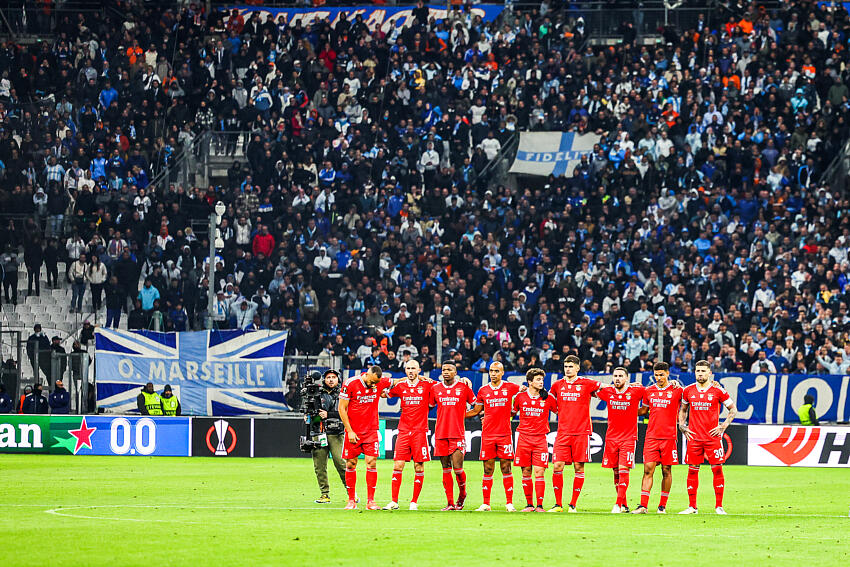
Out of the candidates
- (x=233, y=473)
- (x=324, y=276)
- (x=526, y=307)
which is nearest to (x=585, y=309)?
(x=526, y=307)

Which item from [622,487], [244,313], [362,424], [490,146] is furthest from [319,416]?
[490,146]

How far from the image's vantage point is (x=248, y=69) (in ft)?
143

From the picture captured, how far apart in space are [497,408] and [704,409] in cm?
292

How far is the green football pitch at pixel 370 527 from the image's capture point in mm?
13500

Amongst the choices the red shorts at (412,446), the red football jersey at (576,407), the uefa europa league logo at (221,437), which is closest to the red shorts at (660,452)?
the red football jersey at (576,407)

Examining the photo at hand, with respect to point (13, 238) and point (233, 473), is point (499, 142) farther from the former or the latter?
point (233, 473)

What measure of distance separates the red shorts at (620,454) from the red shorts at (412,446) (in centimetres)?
257

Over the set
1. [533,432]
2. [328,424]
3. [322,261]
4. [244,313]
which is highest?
[322,261]

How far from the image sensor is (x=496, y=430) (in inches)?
763

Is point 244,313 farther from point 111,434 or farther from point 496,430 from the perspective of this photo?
point 496,430

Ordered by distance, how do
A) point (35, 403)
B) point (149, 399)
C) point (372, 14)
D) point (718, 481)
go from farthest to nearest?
1. point (372, 14)
2. point (149, 399)
3. point (35, 403)
4. point (718, 481)

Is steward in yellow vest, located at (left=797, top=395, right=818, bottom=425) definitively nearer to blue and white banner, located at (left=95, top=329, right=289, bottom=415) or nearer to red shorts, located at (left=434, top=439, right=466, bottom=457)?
blue and white banner, located at (left=95, top=329, right=289, bottom=415)

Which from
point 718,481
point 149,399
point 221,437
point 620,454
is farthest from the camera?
point 221,437

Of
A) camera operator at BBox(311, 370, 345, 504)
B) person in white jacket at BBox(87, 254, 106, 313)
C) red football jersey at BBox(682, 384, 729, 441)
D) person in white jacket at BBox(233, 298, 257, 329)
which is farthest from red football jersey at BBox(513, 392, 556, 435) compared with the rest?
person in white jacket at BBox(87, 254, 106, 313)
